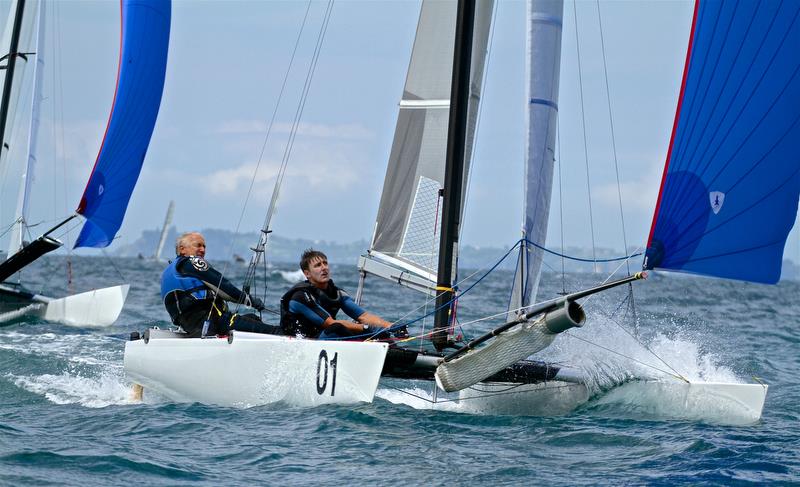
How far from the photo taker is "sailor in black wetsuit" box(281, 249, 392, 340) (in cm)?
578

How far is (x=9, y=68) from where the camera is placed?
12164mm

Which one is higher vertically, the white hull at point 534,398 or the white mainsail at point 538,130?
the white mainsail at point 538,130

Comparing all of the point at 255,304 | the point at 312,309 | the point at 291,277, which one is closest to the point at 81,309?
the point at 255,304

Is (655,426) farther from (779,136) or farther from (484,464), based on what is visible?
(779,136)

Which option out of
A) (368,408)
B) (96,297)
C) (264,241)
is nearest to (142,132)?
(96,297)

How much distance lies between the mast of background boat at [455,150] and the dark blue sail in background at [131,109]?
5.03 metres

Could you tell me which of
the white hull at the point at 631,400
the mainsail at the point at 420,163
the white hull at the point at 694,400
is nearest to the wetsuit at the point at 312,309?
the white hull at the point at 631,400

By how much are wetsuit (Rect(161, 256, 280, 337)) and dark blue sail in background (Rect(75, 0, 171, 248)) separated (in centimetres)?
419

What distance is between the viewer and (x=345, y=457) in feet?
15.2

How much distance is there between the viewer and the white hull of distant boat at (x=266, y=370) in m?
5.30

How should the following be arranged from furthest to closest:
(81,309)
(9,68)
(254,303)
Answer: (9,68), (81,309), (254,303)

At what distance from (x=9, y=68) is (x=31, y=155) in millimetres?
1047

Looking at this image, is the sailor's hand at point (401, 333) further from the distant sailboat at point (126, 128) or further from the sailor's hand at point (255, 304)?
the distant sailboat at point (126, 128)

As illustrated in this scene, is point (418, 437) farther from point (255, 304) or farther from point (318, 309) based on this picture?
point (255, 304)
